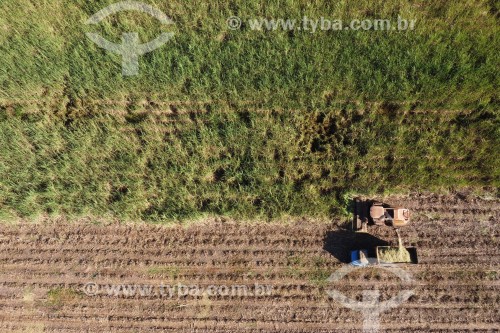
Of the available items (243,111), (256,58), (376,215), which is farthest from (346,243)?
(256,58)

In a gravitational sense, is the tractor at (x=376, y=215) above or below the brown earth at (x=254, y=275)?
above

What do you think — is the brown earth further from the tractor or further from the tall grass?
the tall grass

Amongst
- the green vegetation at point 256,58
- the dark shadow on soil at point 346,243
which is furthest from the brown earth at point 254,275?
the green vegetation at point 256,58

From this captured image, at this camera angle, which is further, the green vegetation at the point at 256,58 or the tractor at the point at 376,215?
the green vegetation at the point at 256,58

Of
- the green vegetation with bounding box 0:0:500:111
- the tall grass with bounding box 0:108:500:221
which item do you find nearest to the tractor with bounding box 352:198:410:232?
the tall grass with bounding box 0:108:500:221

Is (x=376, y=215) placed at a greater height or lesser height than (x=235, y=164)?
lesser

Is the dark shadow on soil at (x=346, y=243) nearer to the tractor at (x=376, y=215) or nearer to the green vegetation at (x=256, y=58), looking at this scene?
the tractor at (x=376, y=215)

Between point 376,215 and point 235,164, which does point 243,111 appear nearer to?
point 235,164
